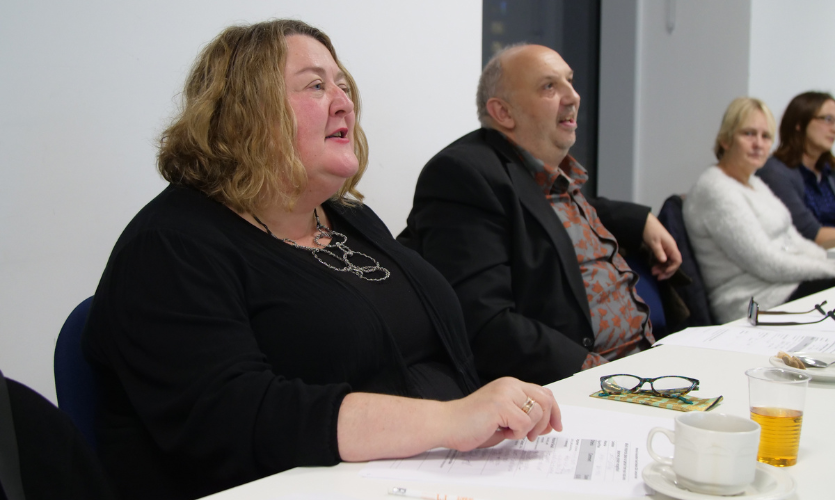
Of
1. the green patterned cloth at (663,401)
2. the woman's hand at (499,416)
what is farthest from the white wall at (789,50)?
the woman's hand at (499,416)

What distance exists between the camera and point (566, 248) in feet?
7.08

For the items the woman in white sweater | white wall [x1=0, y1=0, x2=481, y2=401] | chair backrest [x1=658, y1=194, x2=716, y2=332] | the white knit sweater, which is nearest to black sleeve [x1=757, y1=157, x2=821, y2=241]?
the woman in white sweater

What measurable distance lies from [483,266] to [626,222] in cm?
75

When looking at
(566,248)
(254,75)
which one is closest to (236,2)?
(254,75)

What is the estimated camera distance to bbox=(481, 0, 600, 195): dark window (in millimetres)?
3561

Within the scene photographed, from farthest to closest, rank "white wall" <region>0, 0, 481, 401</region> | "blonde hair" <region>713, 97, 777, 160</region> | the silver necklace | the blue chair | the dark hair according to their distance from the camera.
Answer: the dark hair, "blonde hair" <region>713, 97, 777, 160</region>, the blue chair, "white wall" <region>0, 0, 481, 401</region>, the silver necklace

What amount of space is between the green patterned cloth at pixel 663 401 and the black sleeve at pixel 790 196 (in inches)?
126

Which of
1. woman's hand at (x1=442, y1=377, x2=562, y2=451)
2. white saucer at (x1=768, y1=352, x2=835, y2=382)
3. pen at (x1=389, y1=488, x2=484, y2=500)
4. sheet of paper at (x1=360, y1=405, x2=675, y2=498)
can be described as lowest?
white saucer at (x1=768, y1=352, x2=835, y2=382)

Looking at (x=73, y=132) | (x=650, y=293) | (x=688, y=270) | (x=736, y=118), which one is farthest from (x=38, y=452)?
(x=736, y=118)

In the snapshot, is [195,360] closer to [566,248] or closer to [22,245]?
[22,245]

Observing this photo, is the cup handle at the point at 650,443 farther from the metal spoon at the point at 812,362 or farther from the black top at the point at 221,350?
the metal spoon at the point at 812,362

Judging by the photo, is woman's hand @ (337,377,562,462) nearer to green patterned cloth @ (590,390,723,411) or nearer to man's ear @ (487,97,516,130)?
green patterned cloth @ (590,390,723,411)

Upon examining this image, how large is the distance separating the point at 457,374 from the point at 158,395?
62 cm

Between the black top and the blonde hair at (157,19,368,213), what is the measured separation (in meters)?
0.05
